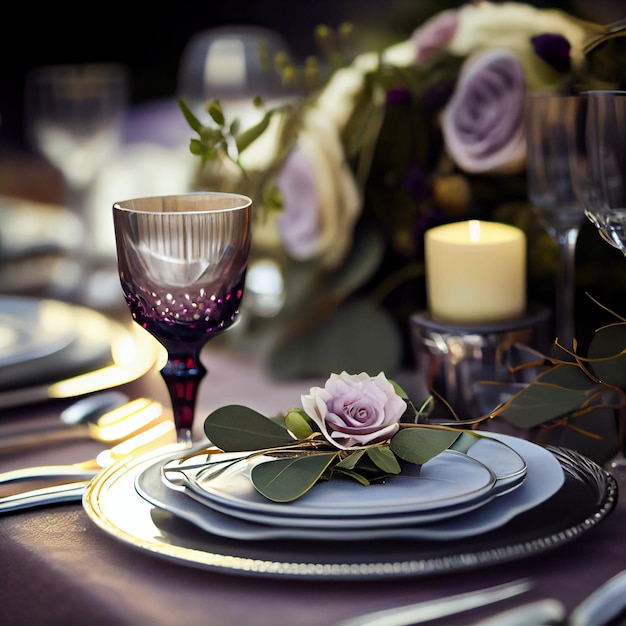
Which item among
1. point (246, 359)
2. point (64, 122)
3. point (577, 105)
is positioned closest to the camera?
point (577, 105)

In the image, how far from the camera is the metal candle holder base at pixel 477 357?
0.79m

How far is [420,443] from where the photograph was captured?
21.9 inches

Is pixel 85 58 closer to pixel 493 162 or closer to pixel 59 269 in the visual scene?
pixel 59 269

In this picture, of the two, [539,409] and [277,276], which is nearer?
[539,409]

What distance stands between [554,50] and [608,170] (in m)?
0.25

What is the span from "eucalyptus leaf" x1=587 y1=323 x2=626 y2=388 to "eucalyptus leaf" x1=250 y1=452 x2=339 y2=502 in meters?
0.20

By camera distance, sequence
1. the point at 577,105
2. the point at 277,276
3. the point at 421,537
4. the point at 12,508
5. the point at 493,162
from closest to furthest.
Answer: the point at 421,537 < the point at 12,508 < the point at 577,105 < the point at 493,162 < the point at 277,276

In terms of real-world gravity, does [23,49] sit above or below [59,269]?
above

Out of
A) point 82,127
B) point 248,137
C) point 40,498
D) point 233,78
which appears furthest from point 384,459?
point 82,127

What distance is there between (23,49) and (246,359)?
276 cm

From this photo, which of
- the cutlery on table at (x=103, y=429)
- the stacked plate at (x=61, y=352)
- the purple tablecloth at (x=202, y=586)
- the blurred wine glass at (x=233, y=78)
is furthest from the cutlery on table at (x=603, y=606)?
the blurred wine glass at (x=233, y=78)

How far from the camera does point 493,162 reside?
2.95 ft

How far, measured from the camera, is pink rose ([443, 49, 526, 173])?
0.89 m

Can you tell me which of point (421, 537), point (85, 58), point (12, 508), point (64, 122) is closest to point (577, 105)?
point (421, 537)
